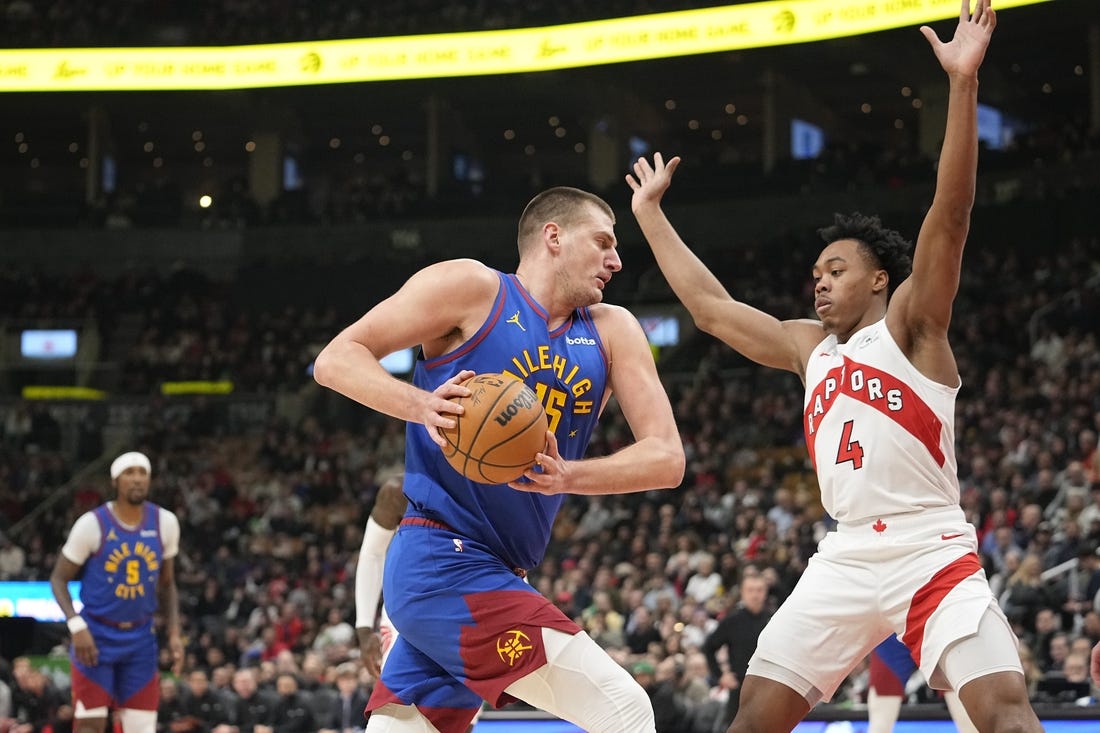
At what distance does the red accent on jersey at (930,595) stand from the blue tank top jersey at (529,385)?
53.4 inches

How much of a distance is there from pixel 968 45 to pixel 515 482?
2254mm

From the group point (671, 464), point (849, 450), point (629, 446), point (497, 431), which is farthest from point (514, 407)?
point (849, 450)

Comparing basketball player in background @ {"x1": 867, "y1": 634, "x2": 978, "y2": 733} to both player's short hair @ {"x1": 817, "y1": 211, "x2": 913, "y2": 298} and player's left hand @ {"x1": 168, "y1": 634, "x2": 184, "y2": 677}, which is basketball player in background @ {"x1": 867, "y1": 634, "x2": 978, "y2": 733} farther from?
player's left hand @ {"x1": 168, "y1": 634, "x2": 184, "y2": 677}

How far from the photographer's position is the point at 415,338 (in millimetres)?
4348

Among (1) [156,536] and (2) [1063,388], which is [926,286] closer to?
(1) [156,536]

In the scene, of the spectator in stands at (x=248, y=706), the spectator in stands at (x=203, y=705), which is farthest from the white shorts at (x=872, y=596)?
the spectator in stands at (x=203, y=705)

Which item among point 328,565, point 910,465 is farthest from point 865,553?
point 328,565

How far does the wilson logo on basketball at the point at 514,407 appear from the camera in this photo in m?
3.93

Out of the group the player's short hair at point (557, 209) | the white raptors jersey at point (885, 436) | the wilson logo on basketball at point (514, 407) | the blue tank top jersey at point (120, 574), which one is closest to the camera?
the wilson logo on basketball at point (514, 407)

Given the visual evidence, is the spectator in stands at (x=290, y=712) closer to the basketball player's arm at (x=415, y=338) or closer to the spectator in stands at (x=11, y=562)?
the basketball player's arm at (x=415, y=338)

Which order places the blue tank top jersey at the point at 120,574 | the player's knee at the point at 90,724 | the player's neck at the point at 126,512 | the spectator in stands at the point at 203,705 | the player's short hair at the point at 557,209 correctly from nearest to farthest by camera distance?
the player's short hair at the point at 557,209 < the player's knee at the point at 90,724 < the blue tank top jersey at the point at 120,574 < the player's neck at the point at 126,512 < the spectator in stands at the point at 203,705

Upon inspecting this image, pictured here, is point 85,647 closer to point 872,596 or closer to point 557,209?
point 557,209

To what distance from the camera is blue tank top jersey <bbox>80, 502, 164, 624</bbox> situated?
945cm

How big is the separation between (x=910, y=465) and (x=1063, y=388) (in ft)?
45.3
